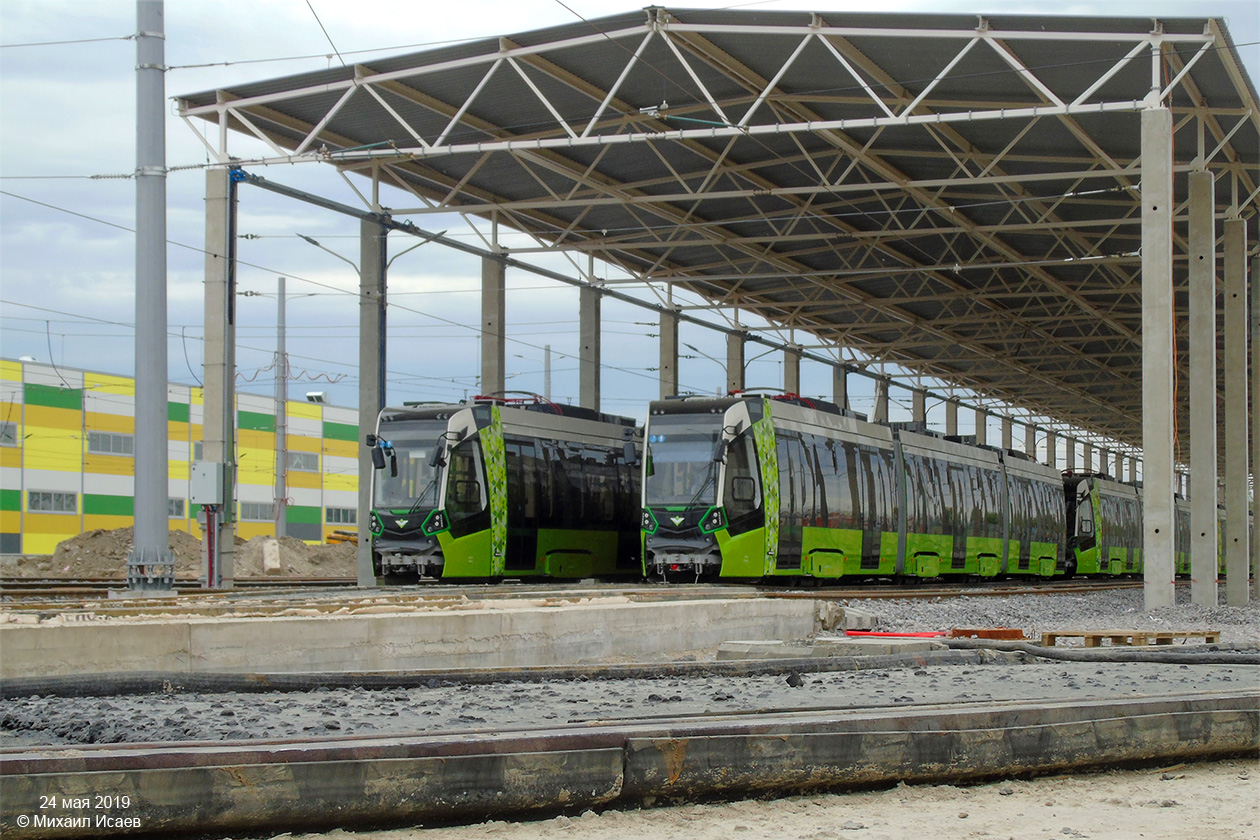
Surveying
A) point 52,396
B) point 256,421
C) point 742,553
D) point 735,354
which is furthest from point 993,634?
point 256,421

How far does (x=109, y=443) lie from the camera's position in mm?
61250

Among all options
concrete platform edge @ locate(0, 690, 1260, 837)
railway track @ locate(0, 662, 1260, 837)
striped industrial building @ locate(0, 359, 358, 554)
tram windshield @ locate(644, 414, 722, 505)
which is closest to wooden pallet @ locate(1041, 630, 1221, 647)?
railway track @ locate(0, 662, 1260, 837)

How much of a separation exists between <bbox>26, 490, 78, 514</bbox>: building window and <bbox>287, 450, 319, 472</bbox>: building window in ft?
47.5

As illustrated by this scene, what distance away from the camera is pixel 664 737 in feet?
16.6

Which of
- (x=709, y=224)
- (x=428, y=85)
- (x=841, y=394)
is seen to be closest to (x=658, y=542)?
(x=428, y=85)

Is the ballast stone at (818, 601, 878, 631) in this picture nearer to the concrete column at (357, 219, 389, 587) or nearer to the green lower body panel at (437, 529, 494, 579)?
the green lower body panel at (437, 529, 494, 579)

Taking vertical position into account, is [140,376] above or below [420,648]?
above

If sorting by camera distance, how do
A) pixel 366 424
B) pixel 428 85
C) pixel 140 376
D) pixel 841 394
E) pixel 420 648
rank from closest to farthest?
pixel 420 648 → pixel 140 376 → pixel 428 85 → pixel 366 424 → pixel 841 394

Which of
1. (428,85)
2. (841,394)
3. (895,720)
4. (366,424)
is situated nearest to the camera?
(895,720)

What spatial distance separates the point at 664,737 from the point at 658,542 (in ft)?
55.4

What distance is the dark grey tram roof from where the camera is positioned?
2245 cm

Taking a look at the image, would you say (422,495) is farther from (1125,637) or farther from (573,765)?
(573,765)

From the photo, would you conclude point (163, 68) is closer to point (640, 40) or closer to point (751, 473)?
point (640, 40)

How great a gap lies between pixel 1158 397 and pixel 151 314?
48.4 ft
